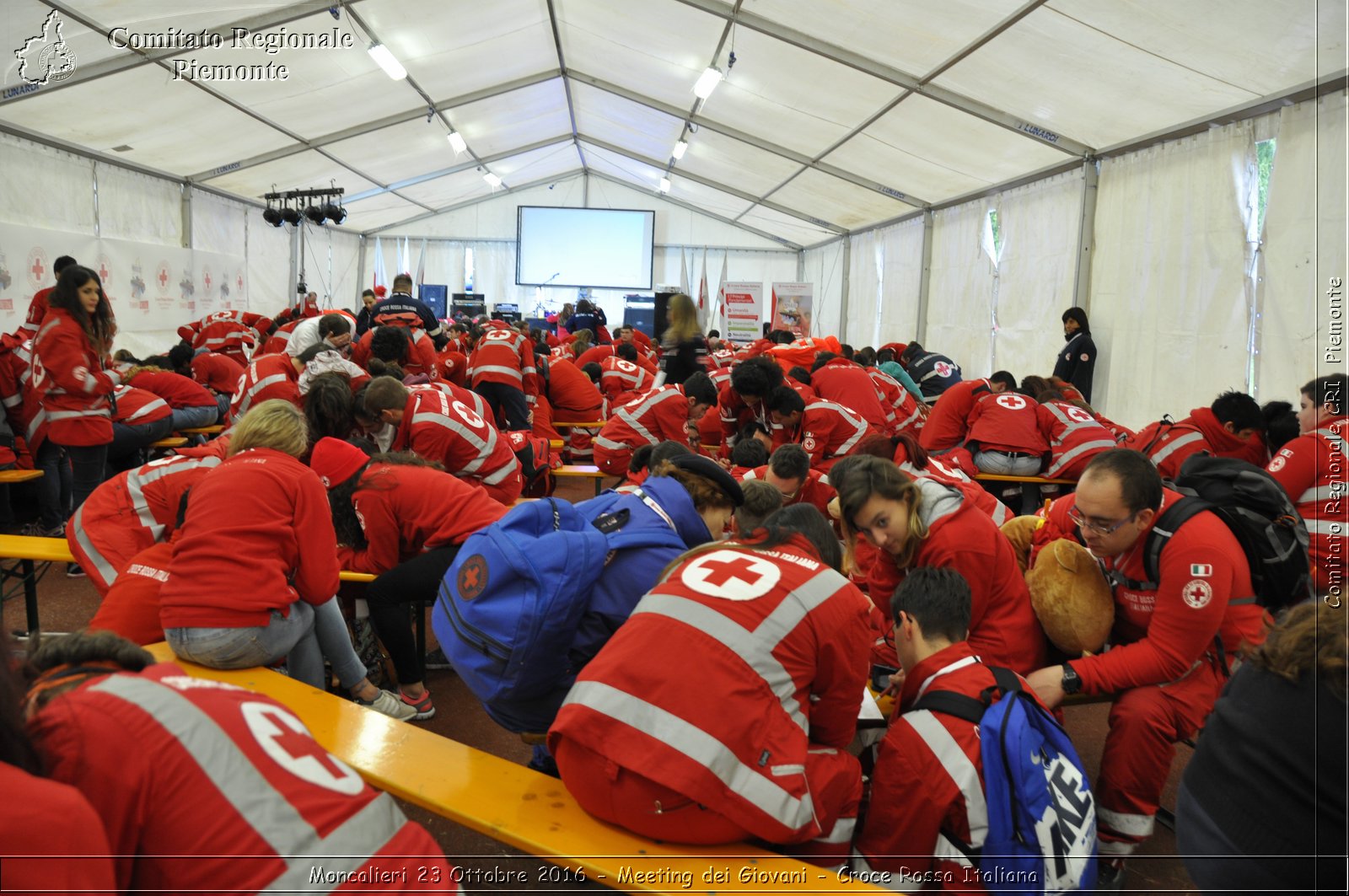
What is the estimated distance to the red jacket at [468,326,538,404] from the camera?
6.06m

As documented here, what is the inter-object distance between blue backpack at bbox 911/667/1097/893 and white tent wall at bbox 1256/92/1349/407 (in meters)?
3.96

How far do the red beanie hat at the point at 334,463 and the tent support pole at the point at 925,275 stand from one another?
32.7ft

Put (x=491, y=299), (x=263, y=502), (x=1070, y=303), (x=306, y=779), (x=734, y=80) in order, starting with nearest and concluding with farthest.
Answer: (x=306, y=779) < (x=263, y=502) < (x=1070, y=303) < (x=734, y=80) < (x=491, y=299)

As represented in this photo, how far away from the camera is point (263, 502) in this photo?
2.39 meters

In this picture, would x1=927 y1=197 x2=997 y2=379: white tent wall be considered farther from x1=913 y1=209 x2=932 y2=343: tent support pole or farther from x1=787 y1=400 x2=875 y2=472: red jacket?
x1=787 y1=400 x2=875 y2=472: red jacket

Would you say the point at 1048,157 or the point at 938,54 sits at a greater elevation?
the point at 938,54

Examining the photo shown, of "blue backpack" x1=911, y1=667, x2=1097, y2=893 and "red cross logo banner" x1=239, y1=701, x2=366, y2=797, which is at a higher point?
"red cross logo banner" x1=239, y1=701, x2=366, y2=797

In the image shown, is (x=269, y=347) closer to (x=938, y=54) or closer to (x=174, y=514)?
(x=174, y=514)

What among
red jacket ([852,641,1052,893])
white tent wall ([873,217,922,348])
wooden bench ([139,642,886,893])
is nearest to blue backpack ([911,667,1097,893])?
red jacket ([852,641,1052,893])

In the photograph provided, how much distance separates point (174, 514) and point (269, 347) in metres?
4.72

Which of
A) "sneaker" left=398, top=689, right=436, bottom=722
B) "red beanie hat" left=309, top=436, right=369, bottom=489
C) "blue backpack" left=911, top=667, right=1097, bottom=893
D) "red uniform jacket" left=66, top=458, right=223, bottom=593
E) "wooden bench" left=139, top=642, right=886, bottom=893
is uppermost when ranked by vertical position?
"red beanie hat" left=309, top=436, right=369, bottom=489

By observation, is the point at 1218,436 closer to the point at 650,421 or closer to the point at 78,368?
the point at 650,421

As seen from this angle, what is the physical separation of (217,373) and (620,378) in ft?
11.5

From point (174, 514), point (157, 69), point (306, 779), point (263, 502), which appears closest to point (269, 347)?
point (157, 69)
